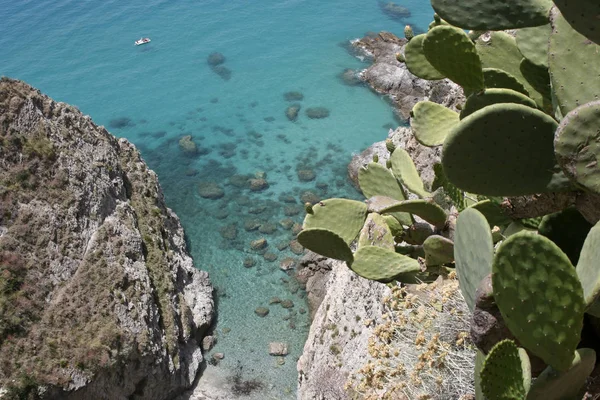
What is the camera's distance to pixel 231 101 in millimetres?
22266

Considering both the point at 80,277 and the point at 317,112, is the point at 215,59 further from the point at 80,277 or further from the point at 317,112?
the point at 80,277

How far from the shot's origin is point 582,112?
2.23m

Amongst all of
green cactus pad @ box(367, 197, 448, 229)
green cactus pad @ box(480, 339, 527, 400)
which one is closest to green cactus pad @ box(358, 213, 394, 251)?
green cactus pad @ box(367, 197, 448, 229)

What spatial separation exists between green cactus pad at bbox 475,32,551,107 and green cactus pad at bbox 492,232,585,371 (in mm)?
2090

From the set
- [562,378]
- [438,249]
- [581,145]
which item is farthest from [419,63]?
[562,378]

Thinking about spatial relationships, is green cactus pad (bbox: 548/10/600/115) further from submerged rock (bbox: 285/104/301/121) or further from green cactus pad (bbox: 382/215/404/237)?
submerged rock (bbox: 285/104/301/121)

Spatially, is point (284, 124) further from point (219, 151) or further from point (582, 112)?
point (582, 112)

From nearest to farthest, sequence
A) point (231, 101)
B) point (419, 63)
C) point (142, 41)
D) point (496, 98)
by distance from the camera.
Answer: point (496, 98) < point (419, 63) < point (231, 101) < point (142, 41)

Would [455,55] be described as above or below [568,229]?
above

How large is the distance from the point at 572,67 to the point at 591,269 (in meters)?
1.03

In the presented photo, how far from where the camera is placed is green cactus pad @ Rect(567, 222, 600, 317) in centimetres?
217

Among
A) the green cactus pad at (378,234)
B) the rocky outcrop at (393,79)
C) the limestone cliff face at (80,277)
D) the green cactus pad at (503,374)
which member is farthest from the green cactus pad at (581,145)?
the rocky outcrop at (393,79)

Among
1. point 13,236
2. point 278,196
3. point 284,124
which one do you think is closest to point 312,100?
point 284,124

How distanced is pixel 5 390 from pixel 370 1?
25445 millimetres
